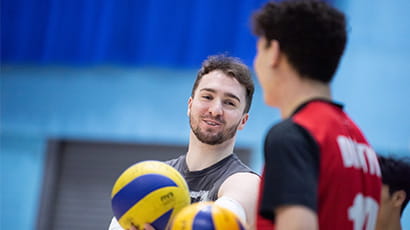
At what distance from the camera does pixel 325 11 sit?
1.63 m

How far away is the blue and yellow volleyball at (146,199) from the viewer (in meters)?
2.13

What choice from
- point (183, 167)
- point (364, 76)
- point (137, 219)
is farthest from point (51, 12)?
point (137, 219)

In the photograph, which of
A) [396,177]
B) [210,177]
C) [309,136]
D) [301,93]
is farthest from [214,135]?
[309,136]

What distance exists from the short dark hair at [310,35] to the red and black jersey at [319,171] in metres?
0.12

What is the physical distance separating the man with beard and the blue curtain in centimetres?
481

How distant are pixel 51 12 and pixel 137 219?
7316 millimetres

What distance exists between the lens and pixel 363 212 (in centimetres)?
161

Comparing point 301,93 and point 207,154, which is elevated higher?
point 301,93

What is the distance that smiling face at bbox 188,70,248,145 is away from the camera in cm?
298

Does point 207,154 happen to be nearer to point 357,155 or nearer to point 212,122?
point 212,122

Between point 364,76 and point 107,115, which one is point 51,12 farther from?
point 364,76

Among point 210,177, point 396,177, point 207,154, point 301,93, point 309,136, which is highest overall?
point 301,93

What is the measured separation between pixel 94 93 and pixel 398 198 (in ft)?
21.6

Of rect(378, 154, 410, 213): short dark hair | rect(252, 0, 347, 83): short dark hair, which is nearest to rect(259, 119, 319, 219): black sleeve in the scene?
rect(252, 0, 347, 83): short dark hair
